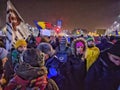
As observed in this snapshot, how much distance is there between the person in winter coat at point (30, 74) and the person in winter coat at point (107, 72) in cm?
94

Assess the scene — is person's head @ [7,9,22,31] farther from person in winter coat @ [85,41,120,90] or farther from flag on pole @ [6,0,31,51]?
person in winter coat @ [85,41,120,90]

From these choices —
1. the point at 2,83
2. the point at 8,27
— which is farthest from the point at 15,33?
the point at 2,83

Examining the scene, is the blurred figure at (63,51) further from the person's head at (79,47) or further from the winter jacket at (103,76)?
the winter jacket at (103,76)

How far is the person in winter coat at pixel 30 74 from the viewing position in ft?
11.7

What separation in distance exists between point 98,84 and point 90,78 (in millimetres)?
150

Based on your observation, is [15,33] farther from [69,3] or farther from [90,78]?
[69,3]

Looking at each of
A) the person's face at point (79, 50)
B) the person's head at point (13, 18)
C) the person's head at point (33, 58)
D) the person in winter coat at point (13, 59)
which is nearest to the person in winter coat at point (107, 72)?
the person's head at point (33, 58)

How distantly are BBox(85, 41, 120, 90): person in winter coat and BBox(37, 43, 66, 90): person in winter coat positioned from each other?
1.06 meters

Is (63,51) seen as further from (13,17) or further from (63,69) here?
(13,17)

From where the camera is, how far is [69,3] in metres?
33.7

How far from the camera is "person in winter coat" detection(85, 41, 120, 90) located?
4.29 metres

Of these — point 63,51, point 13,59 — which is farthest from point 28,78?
point 63,51

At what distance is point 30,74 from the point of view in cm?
358

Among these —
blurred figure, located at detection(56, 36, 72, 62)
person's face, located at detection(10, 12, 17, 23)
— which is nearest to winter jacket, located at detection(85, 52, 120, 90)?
blurred figure, located at detection(56, 36, 72, 62)
